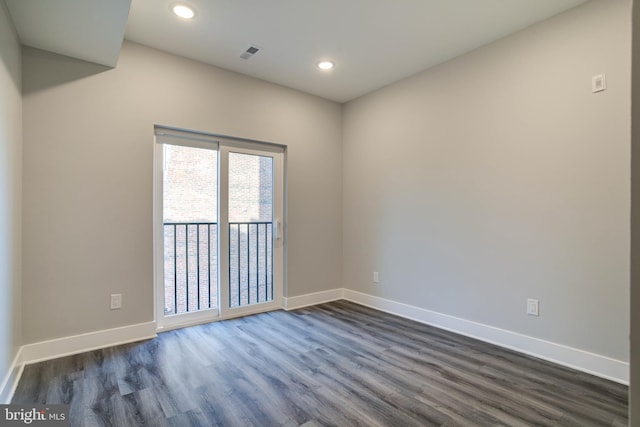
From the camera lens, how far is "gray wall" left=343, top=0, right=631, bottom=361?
7.24ft

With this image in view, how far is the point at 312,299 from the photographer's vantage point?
158 inches

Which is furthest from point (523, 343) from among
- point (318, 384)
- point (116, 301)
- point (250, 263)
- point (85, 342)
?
point (85, 342)

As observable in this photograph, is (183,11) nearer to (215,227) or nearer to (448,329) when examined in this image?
(215,227)

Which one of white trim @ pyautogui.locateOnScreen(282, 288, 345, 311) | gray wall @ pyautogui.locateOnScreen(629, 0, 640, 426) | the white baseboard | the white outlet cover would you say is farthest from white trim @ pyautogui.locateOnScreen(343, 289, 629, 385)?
gray wall @ pyautogui.locateOnScreen(629, 0, 640, 426)

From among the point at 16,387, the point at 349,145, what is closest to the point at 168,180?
the point at 16,387

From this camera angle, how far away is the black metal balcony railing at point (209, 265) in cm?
314

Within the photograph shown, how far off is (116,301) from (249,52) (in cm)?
247

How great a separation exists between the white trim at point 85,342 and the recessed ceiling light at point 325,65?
2898mm

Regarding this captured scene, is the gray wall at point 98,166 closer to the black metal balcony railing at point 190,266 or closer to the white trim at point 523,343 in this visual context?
the black metal balcony railing at point 190,266

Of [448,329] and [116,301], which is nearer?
[116,301]

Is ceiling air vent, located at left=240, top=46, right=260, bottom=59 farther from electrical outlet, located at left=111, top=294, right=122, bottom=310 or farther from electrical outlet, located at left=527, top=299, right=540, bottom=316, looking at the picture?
electrical outlet, located at left=527, top=299, right=540, bottom=316

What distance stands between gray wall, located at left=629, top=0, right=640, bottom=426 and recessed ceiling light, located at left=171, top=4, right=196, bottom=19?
2.55m

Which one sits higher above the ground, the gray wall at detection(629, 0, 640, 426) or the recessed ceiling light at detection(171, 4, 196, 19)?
the recessed ceiling light at detection(171, 4, 196, 19)

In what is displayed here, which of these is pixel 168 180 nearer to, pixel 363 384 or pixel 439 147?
pixel 363 384
